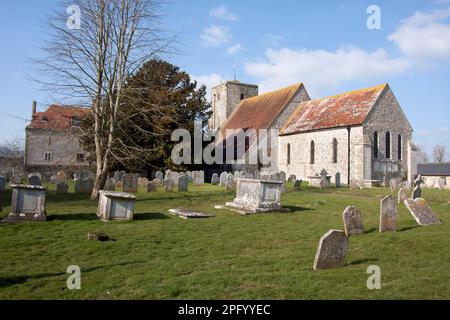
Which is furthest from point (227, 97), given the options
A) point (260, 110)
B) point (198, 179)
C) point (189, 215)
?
point (189, 215)

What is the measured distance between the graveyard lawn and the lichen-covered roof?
23197mm

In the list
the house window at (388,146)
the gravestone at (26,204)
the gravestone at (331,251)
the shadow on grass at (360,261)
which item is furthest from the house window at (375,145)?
the gravestone at (26,204)

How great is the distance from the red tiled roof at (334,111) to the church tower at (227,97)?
11.9 meters

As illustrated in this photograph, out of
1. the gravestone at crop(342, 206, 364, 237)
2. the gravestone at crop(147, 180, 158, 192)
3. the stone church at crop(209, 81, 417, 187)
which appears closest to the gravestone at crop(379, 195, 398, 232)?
the gravestone at crop(342, 206, 364, 237)

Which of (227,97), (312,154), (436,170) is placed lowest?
(436,170)

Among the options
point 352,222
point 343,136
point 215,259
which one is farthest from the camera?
point 343,136

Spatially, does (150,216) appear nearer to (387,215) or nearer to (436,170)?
(387,215)

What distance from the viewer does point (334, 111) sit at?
2973cm

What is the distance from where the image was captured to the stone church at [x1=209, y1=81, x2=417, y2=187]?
26.9 meters

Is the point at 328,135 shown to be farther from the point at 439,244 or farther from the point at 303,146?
the point at 439,244

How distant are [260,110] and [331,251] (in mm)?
31993

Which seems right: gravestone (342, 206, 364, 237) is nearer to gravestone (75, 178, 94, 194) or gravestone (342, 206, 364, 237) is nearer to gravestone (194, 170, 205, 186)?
gravestone (75, 178, 94, 194)

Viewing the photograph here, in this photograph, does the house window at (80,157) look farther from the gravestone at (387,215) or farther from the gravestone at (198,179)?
the gravestone at (387,215)

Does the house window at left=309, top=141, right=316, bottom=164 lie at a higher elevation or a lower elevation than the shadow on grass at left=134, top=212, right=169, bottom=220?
higher
